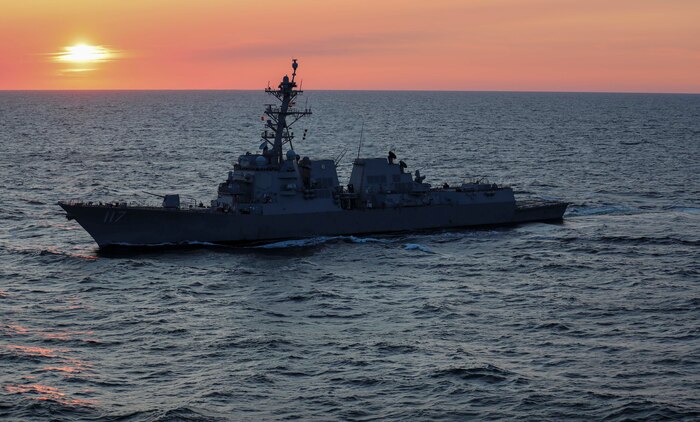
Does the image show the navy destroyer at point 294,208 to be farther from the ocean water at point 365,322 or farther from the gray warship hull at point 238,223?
the ocean water at point 365,322

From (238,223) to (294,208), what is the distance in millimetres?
3318

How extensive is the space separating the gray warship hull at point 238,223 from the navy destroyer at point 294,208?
5 centimetres

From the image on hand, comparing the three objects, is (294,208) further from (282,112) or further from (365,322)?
(365,322)

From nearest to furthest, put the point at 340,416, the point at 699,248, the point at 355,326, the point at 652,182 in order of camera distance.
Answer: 1. the point at 340,416
2. the point at 355,326
3. the point at 699,248
4. the point at 652,182

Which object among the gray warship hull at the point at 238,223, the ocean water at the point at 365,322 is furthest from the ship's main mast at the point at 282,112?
the ocean water at the point at 365,322

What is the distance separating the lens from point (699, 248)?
4512cm

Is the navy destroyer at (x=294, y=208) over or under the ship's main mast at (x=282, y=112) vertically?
under

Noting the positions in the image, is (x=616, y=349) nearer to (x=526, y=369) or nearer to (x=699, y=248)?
(x=526, y=369)

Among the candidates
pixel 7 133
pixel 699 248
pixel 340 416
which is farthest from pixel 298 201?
Result: pixel 7 133

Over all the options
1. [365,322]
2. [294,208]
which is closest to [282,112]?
[294,208]

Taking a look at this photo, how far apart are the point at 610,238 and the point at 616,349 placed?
20159mm

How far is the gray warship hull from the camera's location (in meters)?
45.1

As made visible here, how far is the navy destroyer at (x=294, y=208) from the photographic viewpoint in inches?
1790

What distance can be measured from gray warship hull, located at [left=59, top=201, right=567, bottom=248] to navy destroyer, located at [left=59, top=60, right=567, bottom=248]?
0.05 m
